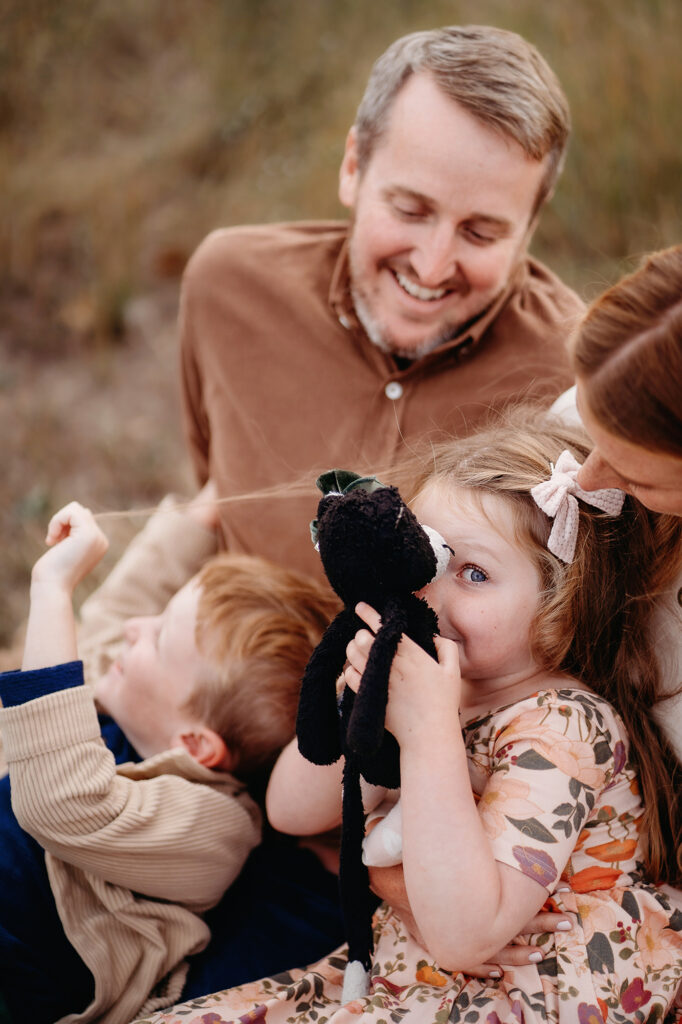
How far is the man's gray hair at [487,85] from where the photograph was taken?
201cm

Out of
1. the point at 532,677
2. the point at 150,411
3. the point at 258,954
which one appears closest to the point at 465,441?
the point at 532,677

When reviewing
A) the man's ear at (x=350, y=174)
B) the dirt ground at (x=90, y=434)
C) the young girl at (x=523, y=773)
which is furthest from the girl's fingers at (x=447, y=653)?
the dirt ground at (x=90, y=434)

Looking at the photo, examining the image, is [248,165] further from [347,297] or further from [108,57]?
[347,297]

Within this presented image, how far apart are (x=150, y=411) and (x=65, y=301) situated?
92 cm

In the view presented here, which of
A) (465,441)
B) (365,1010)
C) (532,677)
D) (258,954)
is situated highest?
(465,441)

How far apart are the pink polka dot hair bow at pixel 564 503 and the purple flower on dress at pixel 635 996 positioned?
27.8 inches

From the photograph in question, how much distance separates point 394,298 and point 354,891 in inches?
57.6

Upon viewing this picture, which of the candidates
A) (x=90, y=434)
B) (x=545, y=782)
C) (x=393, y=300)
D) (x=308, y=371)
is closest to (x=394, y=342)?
(x=393, y=300)

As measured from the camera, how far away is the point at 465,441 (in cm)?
176

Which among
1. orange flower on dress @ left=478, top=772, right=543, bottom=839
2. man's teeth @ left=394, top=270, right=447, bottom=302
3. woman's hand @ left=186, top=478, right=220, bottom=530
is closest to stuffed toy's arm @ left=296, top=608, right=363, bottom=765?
orange flower on dress @ left=478, top=772, right=543, bottom=839

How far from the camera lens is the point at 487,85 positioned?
203cm

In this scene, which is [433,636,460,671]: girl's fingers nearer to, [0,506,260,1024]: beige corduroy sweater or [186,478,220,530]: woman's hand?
[0,506,260,1024]: beige corduroy sweater

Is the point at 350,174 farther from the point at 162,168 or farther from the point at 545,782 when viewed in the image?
the point at 162,168

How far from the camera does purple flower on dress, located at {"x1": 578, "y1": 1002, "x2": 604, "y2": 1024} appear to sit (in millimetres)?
1360
